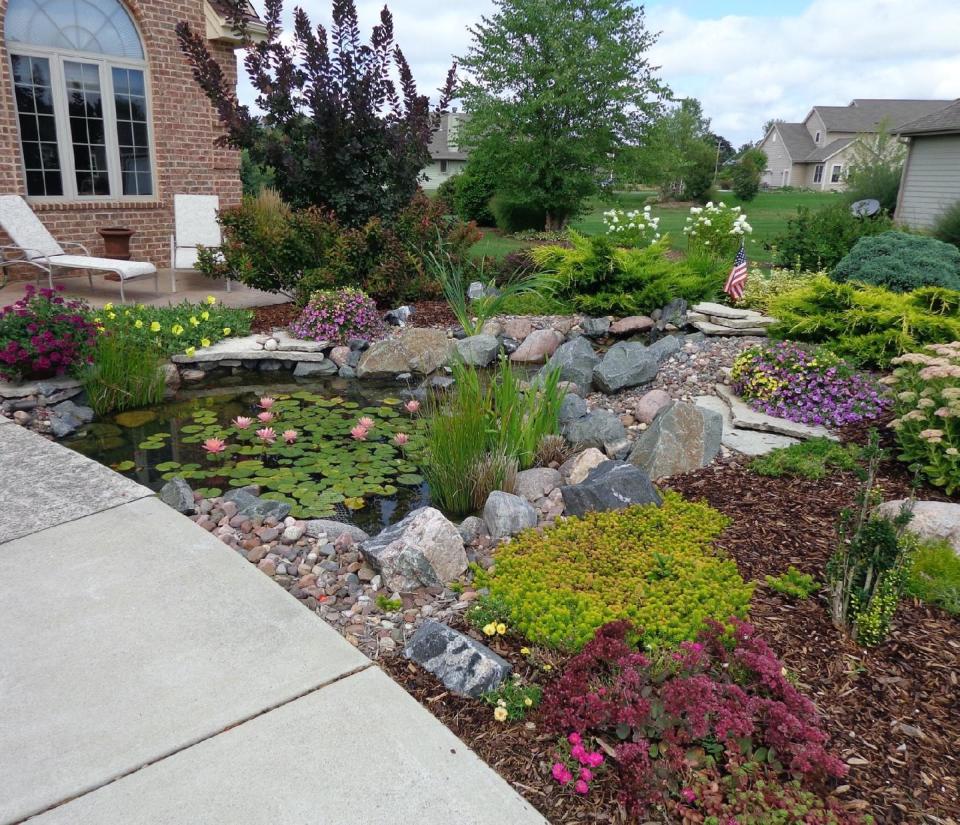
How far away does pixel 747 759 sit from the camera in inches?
71.9

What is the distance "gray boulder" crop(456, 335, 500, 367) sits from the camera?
6.38m

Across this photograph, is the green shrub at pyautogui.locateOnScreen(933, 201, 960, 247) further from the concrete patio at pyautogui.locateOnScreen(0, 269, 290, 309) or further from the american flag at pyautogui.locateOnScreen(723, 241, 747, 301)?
the concrete patio at pyautogui.locateOnScreen(0, 269, 290, 309)

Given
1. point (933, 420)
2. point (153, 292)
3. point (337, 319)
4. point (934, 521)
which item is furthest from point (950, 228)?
point (153, 292)

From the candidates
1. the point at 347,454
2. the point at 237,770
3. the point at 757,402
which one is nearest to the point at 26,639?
the point at 237,770

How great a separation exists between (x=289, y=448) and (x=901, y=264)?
17.8ft

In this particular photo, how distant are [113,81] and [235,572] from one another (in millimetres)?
8781

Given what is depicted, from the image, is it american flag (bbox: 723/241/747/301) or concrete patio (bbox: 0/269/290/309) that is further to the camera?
concrete patio (bbox: 0/269/290/309)

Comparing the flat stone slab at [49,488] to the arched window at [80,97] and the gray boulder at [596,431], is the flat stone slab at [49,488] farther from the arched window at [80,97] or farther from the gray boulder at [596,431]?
the arched window at [80,97]

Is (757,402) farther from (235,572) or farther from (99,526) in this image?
(99,526)

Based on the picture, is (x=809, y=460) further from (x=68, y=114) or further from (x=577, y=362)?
(x=68, y=114)

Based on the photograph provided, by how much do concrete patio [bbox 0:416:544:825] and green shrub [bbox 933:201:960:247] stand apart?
1275 cm

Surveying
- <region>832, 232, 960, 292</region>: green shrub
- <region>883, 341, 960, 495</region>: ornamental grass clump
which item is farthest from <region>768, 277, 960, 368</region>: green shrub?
<region>883, 341, 960, 495</region>: ornamental grass clump

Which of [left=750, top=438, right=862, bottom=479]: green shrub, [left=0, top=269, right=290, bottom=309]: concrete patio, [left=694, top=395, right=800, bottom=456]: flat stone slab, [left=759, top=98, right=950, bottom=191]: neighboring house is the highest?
[left=759, top=98, right=950, bottom=191]: neighboring house

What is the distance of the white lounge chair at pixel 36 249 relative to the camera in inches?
288
